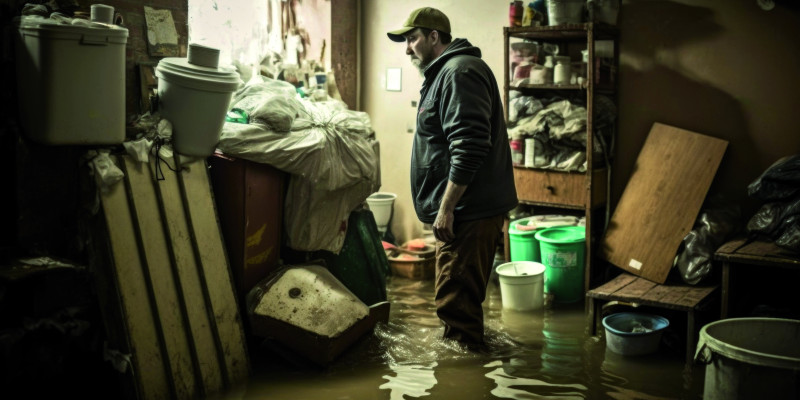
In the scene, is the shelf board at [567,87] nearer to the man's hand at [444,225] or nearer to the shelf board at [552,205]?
the shelf board at [552,205]

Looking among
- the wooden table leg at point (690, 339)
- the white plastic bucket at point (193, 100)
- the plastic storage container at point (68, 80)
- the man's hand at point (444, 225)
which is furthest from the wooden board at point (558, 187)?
the plastic storage container at point (68, 80)

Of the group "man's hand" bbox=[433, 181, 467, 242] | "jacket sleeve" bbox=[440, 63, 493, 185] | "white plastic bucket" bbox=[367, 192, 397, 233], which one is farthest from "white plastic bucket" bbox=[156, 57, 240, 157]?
"white plastic bucket" bbox=[367, 192, 397, 233]

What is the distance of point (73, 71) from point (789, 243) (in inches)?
154

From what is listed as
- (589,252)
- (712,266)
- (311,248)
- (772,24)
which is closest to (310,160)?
(311,248)

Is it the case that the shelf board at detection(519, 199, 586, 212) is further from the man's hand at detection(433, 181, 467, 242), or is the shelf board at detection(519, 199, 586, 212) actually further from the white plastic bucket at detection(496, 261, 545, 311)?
the man's hand at detection(433, 181, 467, 242)

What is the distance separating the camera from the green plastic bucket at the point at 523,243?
5539 millimetres

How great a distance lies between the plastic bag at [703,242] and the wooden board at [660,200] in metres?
0.08

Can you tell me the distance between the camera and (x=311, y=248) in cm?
461

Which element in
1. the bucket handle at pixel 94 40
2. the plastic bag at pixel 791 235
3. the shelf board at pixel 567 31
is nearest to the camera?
the bucket handle at pixel 94 40

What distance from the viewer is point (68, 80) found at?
330 cm

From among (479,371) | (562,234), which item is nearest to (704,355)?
(479,371)

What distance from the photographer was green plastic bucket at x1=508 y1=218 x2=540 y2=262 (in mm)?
5539

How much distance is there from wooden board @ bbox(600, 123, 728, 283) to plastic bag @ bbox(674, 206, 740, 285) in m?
0.08

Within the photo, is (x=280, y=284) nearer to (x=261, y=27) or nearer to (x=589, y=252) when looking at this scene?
(x=589, y=252)
